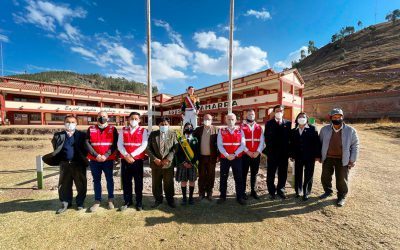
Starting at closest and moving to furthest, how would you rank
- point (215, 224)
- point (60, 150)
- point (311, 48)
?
point (215, 224) → point (60, 150) → point (311, 48)

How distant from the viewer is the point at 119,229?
11.7ft

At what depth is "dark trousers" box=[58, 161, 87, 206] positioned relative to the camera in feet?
14.1

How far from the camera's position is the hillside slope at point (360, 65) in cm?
3803

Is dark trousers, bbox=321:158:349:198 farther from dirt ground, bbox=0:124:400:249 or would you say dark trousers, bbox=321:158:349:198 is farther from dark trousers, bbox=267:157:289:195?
dark trousers, bbox=267:157:289:195

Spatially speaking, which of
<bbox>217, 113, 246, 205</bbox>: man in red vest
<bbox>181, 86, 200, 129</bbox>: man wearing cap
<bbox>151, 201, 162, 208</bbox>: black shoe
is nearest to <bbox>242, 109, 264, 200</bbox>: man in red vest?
<bbox>217, 113, 246, 205</bbox>: man in red vest

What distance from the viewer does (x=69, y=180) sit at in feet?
14.3

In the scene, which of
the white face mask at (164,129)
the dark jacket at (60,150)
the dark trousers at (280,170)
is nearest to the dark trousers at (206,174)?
the white face mask at (164,129)

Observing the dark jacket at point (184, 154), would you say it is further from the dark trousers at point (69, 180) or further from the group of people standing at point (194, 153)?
the dark trousers at point (69, 180)

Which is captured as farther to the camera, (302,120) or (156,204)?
(302,120)

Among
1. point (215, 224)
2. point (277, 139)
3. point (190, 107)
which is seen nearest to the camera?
point (215, 224)

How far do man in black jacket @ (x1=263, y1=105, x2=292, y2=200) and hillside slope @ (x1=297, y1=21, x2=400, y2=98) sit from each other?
3637 cm

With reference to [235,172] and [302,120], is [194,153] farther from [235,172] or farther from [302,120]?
[302,120]

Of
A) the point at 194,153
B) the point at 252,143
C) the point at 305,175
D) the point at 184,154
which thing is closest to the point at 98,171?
the point at 184,154

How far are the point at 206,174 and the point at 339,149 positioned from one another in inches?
121
